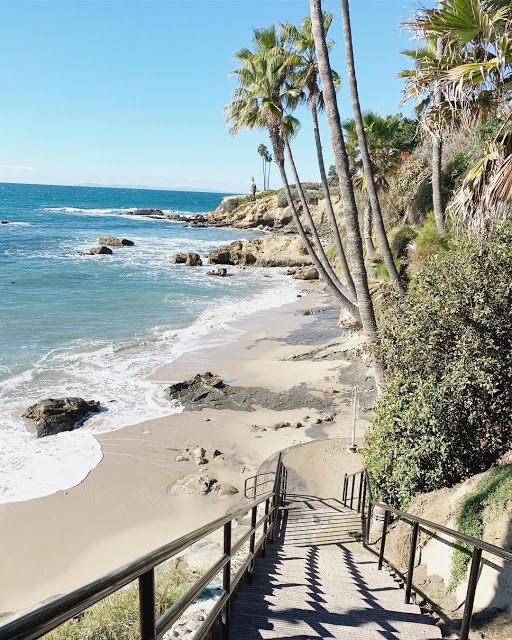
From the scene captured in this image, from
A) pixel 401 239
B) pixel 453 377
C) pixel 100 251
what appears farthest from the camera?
pixel 100 251

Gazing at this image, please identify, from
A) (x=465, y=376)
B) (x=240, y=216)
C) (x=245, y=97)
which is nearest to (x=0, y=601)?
(x=465, y=376)

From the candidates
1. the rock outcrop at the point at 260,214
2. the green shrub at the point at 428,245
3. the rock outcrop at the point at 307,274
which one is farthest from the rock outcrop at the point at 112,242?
the green shrub at the point at 428,245

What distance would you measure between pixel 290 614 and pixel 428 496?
180 inches

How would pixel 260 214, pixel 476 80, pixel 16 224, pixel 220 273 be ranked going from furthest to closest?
pixel 260 214
pixel 16 224
pixel 220 273
pixel 476 80

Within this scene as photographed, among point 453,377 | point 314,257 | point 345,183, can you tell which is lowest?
point 453,377

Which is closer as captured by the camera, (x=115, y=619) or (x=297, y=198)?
(x=115, y=619)

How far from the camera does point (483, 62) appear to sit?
5738 mm

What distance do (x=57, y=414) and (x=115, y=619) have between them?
11071 mm

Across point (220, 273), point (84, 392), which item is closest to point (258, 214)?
point (220, 273)

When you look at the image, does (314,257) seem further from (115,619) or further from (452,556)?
(115,619)

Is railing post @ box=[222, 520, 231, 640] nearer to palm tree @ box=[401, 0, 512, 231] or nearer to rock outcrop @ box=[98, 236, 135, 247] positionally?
palm tree @ box=[401, 0, 512, 231]

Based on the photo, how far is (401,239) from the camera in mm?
20469

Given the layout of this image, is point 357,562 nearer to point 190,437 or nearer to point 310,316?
point 190,437

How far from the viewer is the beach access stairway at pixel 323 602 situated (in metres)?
3.81
